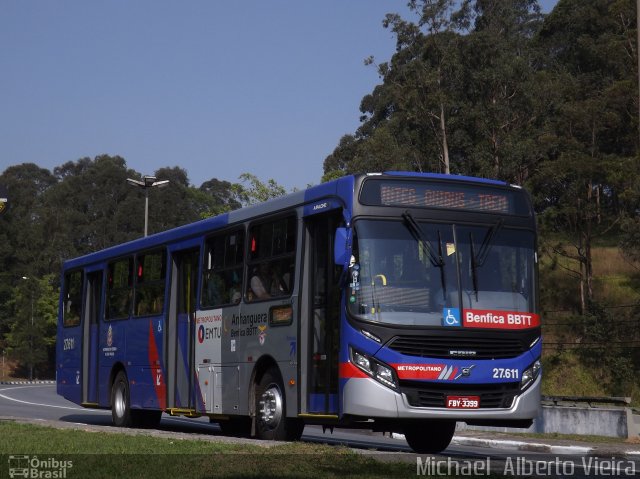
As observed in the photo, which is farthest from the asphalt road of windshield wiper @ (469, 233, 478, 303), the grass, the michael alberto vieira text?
windshield wiper @ (469, 233, 478, 303)

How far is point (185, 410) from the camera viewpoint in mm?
19203

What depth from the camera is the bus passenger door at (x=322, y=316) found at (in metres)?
14.5

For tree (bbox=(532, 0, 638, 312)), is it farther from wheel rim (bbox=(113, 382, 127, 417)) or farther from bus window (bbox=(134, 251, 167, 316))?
bus window (bbox=(134, 251, 167, 316))

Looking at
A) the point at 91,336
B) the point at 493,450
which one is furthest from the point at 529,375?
the point at 91,336

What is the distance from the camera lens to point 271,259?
16.4 meters

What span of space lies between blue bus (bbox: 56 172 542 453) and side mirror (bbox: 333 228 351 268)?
0.07 ft

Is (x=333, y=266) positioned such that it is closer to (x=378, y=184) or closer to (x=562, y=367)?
(x=378, y=184)

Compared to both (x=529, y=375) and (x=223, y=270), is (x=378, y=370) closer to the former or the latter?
(x=529, y=375)

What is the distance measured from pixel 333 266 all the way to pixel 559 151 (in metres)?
39.2

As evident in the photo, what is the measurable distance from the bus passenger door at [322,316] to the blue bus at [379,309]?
3 cm

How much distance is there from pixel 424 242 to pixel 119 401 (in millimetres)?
10111

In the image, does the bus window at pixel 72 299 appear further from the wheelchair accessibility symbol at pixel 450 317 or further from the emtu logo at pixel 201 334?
the wheelchair accessibility symbol at pixel 450 317

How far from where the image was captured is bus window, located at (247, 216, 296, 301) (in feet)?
52.2

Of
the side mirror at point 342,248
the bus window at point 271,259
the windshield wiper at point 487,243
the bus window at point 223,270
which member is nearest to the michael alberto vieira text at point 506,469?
the windshield wiper at point 487,243
